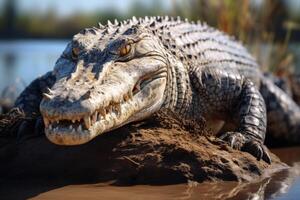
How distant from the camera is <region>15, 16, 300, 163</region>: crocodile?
3.53 meters

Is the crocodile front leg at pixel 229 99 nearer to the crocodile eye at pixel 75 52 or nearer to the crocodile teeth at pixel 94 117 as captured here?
the crocodile eye at pixel 75 52

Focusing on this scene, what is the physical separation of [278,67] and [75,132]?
255 inches

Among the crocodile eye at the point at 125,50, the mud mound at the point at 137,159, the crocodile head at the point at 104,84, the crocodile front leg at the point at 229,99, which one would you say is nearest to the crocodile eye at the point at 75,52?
the crocodile head at the point at 104,84

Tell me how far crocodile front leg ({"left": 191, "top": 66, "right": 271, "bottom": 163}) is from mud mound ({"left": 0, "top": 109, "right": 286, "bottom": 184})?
714 mm

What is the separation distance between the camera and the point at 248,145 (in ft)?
14.9

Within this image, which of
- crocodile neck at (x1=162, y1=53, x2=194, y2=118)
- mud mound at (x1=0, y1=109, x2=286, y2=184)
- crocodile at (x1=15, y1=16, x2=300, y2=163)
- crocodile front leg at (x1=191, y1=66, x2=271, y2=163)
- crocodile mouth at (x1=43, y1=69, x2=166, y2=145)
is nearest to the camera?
crocodile mouth at (x1=43, y1=69, x2=166, y2=145)

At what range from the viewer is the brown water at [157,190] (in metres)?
3.59

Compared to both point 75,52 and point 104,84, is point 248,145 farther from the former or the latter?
point 75,52

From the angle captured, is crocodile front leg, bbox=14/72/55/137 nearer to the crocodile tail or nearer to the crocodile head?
the crocodile head

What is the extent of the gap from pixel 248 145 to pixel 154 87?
32.1 inches

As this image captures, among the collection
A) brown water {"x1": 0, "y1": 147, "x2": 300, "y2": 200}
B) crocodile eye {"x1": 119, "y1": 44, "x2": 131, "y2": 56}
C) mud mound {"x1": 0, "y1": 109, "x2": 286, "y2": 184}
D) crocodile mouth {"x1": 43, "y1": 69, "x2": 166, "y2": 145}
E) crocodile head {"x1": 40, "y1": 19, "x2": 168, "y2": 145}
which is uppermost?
crocodile eye {"x1": 119, "y1": 44, "x2": 131, "y2": 56}

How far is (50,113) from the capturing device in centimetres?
342

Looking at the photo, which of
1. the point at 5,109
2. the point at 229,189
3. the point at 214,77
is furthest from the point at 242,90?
the point at 5,109

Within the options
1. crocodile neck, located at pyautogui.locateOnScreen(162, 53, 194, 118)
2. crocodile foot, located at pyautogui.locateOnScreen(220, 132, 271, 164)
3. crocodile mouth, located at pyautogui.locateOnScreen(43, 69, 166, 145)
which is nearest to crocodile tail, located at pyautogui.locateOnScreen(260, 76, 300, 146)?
crocodile neck, located at pyautogui.locateOnScreen(162, 53, 194, 118)
